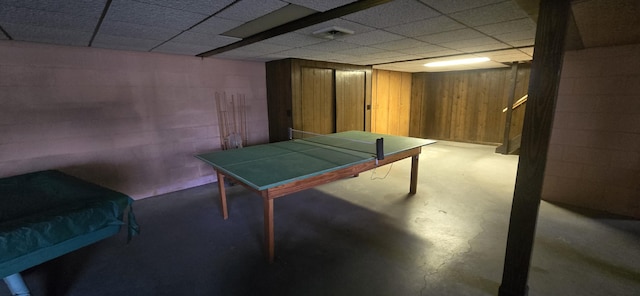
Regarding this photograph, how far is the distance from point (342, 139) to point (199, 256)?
92.9 inches

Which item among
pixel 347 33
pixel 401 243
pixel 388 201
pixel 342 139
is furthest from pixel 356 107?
pixel 401 243

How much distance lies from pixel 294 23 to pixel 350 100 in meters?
3.23

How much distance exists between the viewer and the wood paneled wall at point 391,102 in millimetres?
6844

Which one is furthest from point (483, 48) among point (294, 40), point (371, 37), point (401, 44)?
point (294, 40)

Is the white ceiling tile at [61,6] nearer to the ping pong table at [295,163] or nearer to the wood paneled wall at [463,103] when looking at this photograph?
the ping pong table at [295,163]

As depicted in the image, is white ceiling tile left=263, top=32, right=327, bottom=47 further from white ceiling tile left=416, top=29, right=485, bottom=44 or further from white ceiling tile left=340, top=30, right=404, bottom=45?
white ceiling tile left=416, top=29, right=485, bottom=44

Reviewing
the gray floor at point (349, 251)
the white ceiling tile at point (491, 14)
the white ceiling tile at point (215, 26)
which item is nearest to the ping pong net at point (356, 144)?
the gray floor at point (349, 251)

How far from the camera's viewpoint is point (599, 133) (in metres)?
3.11

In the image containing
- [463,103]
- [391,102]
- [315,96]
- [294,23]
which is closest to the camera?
[294,23]

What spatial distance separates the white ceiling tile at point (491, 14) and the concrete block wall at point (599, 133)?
1.73m

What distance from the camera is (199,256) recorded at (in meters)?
2.38

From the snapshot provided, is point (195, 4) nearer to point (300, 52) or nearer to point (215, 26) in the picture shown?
point (215, 26)

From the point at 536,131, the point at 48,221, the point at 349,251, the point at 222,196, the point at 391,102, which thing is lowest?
the point at 349,251

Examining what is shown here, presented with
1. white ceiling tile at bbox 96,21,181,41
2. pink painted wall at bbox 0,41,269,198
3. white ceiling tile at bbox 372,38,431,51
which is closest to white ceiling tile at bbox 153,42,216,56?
pink painted wall at bbox 0,41,269,198
